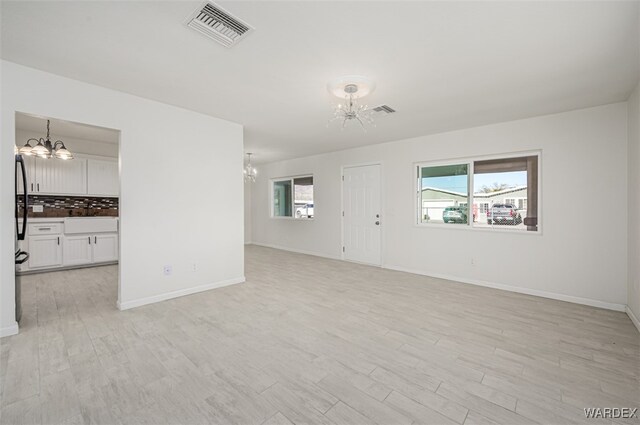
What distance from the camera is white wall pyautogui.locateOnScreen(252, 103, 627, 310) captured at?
3.30 meters

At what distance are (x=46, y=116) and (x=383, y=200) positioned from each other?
492 cm

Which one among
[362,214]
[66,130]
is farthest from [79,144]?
[362,214]

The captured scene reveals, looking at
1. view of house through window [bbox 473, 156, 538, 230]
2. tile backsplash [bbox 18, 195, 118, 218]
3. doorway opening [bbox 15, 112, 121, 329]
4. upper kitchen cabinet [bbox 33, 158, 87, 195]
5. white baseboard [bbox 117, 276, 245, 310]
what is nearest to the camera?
white baseboard [bbox 117, 276, 245, 310]

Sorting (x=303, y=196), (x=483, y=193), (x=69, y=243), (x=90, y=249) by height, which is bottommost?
(x=90, y=249)

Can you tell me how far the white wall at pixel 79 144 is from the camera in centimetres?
489

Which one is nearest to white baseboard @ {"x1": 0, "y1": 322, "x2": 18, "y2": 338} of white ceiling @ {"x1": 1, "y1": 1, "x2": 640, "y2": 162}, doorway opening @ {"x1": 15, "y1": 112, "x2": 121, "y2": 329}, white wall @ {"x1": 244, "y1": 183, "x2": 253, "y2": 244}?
doorway opening @ {"x1": 15, "y1": 112, "x2": 121, "y2": 329}

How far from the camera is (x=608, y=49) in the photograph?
7.13 ft

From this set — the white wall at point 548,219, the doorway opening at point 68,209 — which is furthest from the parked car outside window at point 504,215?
the doorway opening at point 68,209

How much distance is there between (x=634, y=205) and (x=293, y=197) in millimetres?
6159

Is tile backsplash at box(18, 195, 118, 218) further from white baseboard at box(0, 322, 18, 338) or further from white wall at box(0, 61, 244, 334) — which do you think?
white baseboard at box(0, 322, 18, 338)

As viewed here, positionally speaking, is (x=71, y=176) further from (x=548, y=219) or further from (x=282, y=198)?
(x=548, y=219)

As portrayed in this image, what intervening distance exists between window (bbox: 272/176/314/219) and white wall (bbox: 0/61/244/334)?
118 inches

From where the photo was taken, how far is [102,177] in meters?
5.66

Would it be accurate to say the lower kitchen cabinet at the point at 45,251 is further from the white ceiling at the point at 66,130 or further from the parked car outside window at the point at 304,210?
the parked car outside window at the point at 304,210
